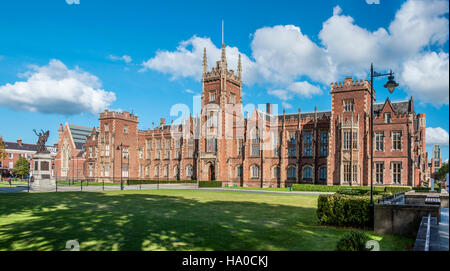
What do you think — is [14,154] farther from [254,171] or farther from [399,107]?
[399,107]

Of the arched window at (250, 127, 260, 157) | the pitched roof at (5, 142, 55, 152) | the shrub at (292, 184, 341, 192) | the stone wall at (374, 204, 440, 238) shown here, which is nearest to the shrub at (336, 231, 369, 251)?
the stone wall at (374, 204, 440, 238)

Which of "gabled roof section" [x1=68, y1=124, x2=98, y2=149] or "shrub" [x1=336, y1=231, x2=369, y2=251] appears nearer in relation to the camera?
"shrub" [x1=336, y1=231, x2=369, y2=251]

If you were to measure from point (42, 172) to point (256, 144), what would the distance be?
33205 millimetres

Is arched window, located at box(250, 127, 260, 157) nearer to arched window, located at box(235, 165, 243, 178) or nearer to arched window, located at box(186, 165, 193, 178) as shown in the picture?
arched window, located at box(235, 165, 243, 178)

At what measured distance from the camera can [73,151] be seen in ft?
252

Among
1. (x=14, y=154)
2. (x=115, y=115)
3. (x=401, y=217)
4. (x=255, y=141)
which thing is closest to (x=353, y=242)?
(x=401, y=217)

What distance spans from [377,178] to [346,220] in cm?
3323

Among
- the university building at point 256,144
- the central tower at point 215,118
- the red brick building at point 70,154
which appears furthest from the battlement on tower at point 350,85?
the red brick building at point 70,154

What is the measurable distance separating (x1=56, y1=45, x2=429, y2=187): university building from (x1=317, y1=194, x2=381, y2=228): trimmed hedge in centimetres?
2945

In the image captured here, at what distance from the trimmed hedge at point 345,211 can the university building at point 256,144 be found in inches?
1159

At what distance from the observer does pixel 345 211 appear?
48.3 ft

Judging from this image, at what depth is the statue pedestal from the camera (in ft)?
132
